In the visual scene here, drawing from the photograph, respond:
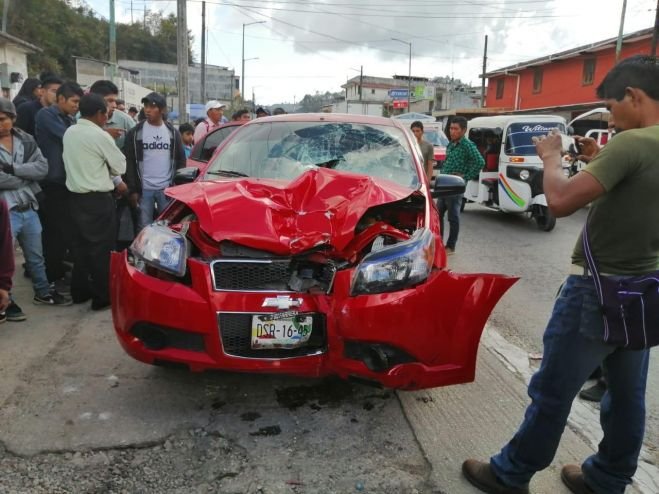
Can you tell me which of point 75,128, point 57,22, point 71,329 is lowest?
point 71,329

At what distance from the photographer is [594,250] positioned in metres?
1.95

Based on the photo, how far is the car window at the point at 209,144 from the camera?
23.5ft

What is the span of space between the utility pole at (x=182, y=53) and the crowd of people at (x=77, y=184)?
36.7 ft

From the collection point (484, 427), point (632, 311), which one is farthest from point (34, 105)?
point (632, 311)

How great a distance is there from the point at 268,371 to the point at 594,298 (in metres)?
1.47

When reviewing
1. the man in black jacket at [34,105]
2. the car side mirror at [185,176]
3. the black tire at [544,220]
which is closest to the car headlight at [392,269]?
Result: the car side mirror at [185,176]

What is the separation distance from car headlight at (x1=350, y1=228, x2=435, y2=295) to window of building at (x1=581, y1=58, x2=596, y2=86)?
98.6ft

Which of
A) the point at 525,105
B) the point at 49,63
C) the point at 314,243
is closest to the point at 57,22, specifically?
the point at 49,63

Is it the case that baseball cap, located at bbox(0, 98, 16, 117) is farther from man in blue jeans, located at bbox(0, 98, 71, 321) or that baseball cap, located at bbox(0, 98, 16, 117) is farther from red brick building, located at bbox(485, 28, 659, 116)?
red brick building, located at bbox(485, 28, 659, 116)

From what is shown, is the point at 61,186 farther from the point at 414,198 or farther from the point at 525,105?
the point at 525,105

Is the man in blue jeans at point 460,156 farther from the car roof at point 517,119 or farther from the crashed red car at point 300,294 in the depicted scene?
the crashed red car at point 300,294

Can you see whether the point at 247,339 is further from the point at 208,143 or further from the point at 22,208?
the point at 208,143

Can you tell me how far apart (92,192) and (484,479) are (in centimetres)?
356

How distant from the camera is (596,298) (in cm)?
192
